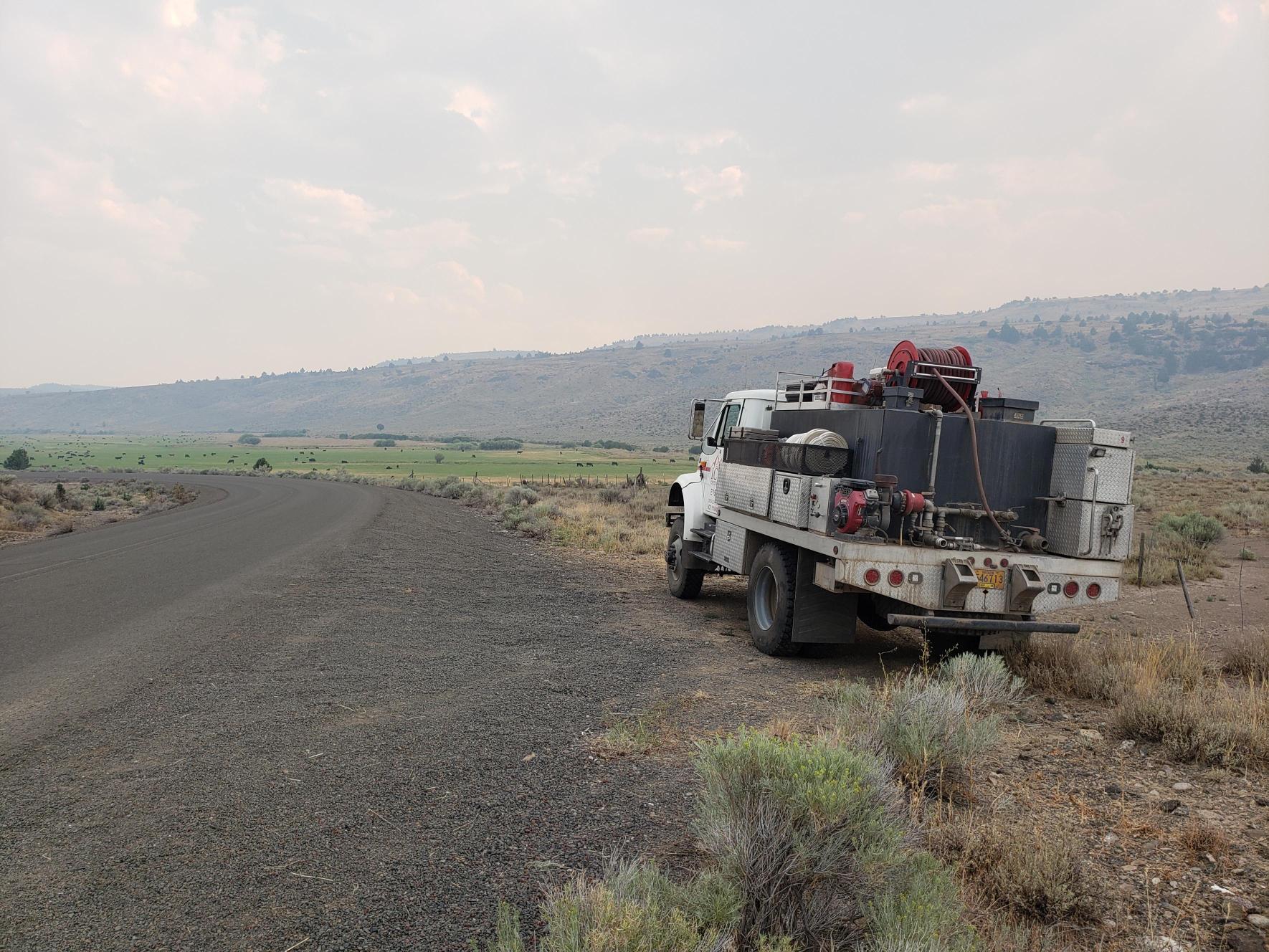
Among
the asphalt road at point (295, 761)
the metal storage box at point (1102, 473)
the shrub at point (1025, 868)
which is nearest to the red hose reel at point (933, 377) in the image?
the metal storage box at point (1102, 473)

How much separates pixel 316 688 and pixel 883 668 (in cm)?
510

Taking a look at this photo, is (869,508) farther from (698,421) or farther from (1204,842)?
(698,421)

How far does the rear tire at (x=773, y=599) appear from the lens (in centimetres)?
855

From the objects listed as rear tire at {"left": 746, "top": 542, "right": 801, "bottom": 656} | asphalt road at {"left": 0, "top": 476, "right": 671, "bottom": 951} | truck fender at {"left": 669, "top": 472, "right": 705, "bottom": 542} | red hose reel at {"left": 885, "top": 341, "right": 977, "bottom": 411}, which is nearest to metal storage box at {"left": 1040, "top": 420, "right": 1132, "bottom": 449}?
red hose reel at {"left": 885, "top": 341, "right": 977, "bottom": 411}

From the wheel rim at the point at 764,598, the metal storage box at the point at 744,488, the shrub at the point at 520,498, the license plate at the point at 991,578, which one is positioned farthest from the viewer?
A: the shrub at the point at 520,498

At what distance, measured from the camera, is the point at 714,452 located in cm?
1180

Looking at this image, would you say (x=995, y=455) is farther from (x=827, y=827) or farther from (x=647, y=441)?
(x=647, y=441)

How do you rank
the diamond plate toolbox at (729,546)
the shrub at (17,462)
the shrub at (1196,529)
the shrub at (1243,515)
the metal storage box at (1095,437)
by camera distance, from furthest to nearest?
the shrub at (17,462) < the shrub at (1243,515) < the shrub at (1196,529) < the diamond plate toolbox at (729,546) < the metal storage box at (1095,437)

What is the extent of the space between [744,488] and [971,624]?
9.88ft

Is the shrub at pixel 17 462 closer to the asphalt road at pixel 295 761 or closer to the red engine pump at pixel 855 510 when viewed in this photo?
the asphalt road at pixel 295 761

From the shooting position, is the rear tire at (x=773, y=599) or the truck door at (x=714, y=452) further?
the truck door at (x=714, y=452)

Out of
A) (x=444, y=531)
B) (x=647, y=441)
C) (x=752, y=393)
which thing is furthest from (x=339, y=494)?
(x=647, y=441)

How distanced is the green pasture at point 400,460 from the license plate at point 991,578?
1688 inches

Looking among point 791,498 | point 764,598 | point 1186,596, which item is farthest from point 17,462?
point 1186,596
